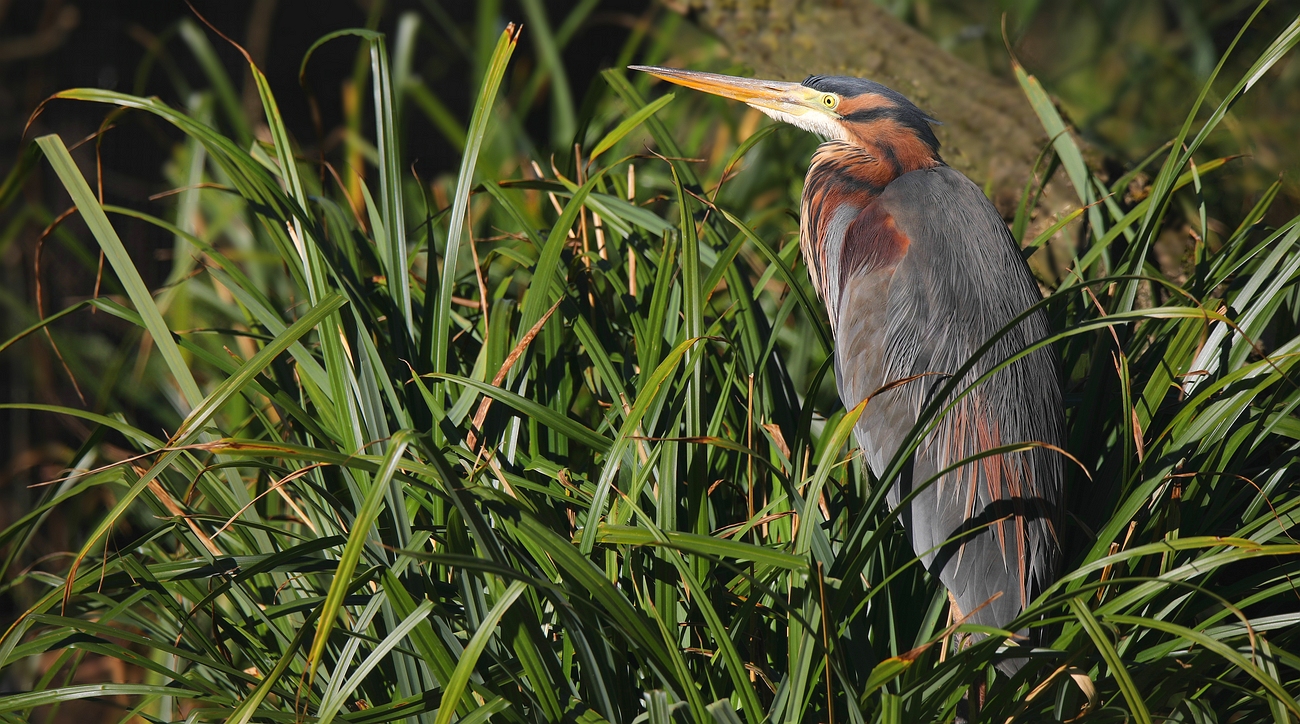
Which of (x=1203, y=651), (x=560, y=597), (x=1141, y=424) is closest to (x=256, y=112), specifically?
(x=560, y=597)

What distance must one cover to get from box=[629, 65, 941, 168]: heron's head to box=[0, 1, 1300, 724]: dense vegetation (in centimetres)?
20

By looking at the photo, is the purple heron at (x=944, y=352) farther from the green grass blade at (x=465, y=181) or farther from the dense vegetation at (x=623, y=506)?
the green grass blade at (x=465, y=181)

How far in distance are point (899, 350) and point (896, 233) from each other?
0.22 m

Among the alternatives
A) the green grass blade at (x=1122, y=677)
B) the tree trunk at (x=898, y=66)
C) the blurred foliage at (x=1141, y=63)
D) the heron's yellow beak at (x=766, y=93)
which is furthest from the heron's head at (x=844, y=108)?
the green grass blade at (x=1122, y=677)

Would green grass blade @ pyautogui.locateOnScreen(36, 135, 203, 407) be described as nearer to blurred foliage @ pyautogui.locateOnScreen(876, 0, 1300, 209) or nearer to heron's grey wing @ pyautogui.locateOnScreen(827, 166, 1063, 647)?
heron's grey wing @ pyautogui.locateOnScreen(827, 166, 1063, 647)

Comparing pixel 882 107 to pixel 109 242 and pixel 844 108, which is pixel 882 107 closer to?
pixel 844 108

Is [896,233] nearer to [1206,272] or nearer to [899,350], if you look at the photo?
[899,350]

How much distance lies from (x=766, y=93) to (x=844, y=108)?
0.17 m

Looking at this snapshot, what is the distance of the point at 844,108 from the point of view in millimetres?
1813

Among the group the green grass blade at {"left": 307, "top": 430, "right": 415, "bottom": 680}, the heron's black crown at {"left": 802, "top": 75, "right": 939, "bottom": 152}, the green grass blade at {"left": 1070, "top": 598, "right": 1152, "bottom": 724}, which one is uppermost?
the heron's black crown at {"left": 802, "top": 75, "right": 939, "bottom": 152}

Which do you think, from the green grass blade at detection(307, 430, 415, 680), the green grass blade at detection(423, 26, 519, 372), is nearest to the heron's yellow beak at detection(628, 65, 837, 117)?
the green grass blade at detection(423, 26, 519, 372)

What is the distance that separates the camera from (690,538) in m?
1.00

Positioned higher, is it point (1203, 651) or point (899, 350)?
point (899, 350)

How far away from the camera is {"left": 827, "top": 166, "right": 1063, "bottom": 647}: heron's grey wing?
4.17 ft
